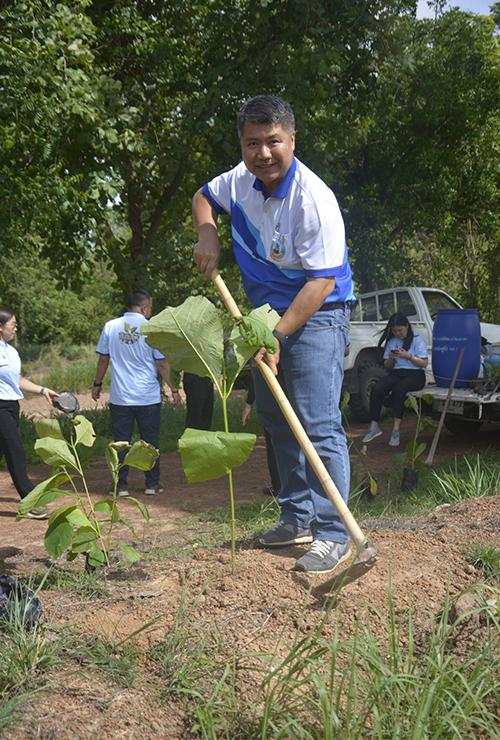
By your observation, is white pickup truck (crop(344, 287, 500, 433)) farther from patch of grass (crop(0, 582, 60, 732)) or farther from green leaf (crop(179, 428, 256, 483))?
patch of grass (crop(0, 582, 60, 732))

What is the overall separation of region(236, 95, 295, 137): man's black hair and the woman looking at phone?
6127 millimetres

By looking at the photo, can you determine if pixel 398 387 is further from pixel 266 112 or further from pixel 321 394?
pixel 266 112

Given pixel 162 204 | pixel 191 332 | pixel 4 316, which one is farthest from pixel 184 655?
pixel 162 204

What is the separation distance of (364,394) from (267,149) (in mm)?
8528

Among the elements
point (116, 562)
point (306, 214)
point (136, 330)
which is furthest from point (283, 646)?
point (136, 330)

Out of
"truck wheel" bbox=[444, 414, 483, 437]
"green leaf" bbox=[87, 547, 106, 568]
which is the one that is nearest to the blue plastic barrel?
"truck wheel" bbox=[444, 414, 483, 437]

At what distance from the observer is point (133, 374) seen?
23.3 feet

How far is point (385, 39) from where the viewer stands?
10766 mm

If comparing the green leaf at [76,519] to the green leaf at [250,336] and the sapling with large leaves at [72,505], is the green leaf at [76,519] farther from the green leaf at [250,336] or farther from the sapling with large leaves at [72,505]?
the green leaf at [250,336]

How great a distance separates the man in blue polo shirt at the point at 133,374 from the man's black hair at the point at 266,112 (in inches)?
151

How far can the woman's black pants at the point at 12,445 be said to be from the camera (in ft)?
21.5

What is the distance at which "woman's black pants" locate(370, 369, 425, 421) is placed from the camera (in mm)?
9258

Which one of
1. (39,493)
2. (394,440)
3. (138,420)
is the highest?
(39,493)

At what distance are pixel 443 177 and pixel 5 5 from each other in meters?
9.07
